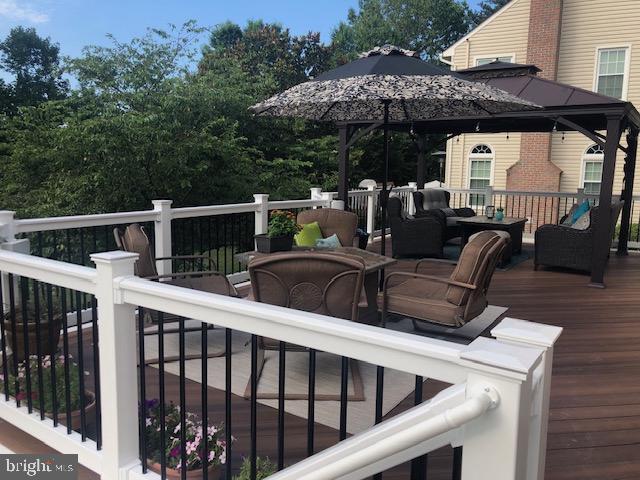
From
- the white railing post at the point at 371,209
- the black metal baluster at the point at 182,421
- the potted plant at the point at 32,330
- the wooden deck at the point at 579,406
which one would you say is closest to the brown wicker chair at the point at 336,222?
the wooden deck at the point at 579,406

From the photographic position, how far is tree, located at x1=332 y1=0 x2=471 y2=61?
2767cm

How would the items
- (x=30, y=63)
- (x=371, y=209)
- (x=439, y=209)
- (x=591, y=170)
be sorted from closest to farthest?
(x=439, y=209)
(x=371, y=209)
(x=591, y=170)
(x=30, y=63)

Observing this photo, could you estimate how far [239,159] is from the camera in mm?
13133

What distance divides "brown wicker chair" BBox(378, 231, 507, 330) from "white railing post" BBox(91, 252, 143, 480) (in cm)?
218

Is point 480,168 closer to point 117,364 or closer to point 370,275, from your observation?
point 370,275

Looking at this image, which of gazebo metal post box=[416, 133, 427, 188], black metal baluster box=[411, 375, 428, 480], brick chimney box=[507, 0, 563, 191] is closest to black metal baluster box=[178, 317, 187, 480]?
black metal baluster box=[411, 375, 428, 480]

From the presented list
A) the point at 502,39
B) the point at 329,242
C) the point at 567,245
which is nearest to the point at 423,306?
the point at 329,242

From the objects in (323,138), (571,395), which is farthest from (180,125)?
(571,395)

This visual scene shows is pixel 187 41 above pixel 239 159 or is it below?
above

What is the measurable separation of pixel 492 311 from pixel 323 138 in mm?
12265

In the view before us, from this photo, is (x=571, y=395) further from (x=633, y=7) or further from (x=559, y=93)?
(x=633, y=7)

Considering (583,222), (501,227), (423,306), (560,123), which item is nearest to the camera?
(423,306)

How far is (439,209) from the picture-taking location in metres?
9.30

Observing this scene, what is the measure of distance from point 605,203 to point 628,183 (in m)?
2.70
